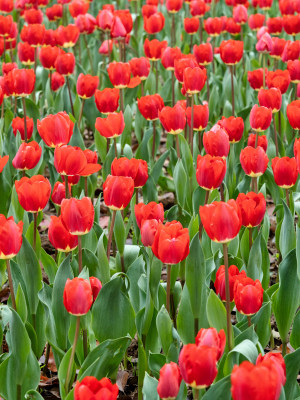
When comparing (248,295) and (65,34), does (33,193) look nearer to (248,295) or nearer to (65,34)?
(248,295)

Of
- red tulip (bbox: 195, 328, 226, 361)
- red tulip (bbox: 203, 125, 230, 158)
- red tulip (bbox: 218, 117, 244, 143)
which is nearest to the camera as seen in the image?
red tulip (bbox: 195, 328, 226, 361)

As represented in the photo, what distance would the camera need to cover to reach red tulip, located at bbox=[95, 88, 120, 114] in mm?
3039

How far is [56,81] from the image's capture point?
4129 millimetres

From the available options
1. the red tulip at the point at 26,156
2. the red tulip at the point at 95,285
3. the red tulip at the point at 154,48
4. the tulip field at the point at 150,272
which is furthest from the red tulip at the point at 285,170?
the red tulip at the point at 154,48

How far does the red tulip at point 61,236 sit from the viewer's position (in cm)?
206

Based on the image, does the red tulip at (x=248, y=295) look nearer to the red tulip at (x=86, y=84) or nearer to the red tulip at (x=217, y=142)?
the red tulip at (x=217, y=142)

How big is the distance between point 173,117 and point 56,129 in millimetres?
568

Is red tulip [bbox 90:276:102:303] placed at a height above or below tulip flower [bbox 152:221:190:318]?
below

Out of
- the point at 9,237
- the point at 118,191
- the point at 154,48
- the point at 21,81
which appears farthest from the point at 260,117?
the point at 154,48

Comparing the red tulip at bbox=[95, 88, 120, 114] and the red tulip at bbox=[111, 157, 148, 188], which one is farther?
the red tulip at bbox=[95, 88, 120, 114]

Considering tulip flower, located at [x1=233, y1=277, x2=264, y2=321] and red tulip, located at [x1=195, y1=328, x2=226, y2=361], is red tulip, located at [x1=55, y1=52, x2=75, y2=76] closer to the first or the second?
tulip flower, located at [x1=233, y1=277, x2=264, y2=321]

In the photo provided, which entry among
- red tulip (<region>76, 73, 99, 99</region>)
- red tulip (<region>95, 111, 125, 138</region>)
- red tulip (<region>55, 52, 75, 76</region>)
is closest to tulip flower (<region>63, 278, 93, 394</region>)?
red tulip (<region>95, 111, 125, 138</region>)

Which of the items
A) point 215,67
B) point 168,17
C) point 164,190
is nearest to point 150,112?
point 164,190

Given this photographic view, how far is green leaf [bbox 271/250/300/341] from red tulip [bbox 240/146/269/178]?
0.44 metres
